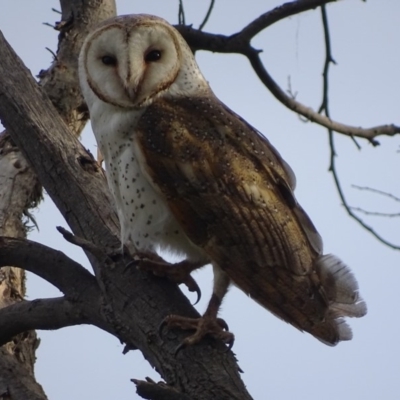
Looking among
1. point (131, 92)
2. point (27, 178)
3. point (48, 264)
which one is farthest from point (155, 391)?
point (27, 178)

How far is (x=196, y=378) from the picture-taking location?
12.1 feet

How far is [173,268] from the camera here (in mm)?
4359

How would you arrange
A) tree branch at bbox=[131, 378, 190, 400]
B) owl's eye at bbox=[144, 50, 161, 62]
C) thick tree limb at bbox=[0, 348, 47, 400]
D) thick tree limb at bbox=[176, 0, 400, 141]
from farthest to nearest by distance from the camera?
1. thick tree limb at bbox=[176, 0, 400, 141]
2. owl's eye at bbox=[144, 50, 161, 62]
3. thick tree limb at bbox=[0, 348, 47, 400]
4. tree branch at bbox=[131, 378, 190, 400]

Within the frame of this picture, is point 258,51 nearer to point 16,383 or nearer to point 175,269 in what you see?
point 175,269

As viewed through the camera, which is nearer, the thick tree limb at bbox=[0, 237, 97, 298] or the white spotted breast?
the thick tree limb at bbox=[0, 237, 97, 298]

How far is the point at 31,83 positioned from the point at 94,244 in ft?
3.05

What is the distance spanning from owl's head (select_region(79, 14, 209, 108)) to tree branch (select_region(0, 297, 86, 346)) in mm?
911

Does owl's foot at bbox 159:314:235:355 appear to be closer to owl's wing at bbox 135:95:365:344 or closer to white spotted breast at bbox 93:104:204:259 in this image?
owl's wing at bbox 135:95:365:344

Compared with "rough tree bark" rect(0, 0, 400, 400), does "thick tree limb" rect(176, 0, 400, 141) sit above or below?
above

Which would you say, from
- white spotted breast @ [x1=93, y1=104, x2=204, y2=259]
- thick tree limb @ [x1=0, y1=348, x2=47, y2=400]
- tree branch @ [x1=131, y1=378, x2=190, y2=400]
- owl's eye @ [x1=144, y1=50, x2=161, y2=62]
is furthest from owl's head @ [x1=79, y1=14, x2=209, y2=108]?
tree branch @ [x1=131, y1=378, x2=190, y2=400]

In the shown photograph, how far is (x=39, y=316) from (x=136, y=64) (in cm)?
115

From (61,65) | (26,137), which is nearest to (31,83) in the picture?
(26,137)

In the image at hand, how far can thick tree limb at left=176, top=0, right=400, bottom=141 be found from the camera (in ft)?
18.5

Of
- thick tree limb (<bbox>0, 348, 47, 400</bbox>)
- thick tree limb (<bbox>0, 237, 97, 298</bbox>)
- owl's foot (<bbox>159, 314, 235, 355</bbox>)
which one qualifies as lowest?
thick tree limb (<bbox>0, 348, 47, 400</bbox>)
